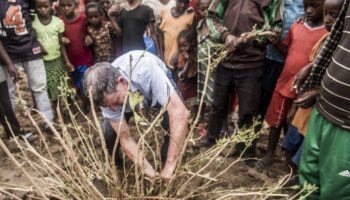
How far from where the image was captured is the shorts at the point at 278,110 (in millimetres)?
2797

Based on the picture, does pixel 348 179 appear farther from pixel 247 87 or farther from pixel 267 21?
pixel 267 21

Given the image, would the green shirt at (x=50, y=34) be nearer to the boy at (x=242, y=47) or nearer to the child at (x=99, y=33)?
the child at (x=99, y=33)

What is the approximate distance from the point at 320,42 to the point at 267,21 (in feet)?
1.70

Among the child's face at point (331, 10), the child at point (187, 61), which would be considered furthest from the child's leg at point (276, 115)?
the child at point (187, 61)

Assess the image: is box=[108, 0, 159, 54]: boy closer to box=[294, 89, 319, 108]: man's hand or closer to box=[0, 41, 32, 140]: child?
box=[0, 41, 32, 140]: child

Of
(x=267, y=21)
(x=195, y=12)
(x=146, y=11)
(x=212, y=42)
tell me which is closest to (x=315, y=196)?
(x=267, y=21)

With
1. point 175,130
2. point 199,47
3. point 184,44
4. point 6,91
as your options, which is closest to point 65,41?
point 6,91

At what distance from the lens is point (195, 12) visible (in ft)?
12.9

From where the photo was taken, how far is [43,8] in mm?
3748

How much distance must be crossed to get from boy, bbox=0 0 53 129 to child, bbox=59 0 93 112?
498 millimetres

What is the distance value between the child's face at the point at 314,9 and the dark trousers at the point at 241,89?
587 millimetres

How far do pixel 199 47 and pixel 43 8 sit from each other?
169 cm

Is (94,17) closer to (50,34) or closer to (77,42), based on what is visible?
(77,42)

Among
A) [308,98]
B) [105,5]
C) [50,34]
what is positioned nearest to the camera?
[308,98]
